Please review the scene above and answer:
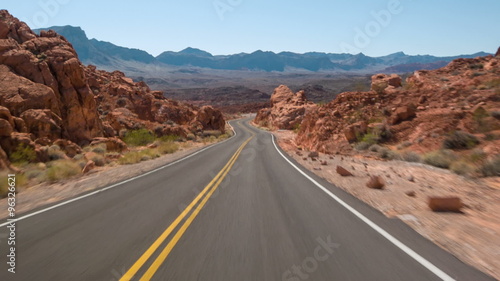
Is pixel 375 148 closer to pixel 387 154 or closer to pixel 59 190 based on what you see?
pixel 387 154

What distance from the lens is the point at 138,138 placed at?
1086 inches

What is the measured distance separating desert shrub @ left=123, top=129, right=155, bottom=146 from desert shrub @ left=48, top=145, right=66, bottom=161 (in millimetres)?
11199

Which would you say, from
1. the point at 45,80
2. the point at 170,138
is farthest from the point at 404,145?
the point at 170,138

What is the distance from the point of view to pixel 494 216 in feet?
20.3

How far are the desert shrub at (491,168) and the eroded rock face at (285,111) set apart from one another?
4460cm

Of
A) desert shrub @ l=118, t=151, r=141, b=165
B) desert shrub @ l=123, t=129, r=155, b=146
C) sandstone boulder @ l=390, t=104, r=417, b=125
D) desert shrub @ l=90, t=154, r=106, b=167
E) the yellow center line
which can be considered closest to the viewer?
the yellow center line

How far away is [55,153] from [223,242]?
14.0 meters

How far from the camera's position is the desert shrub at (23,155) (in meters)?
12.4

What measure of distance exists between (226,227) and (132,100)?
3761 cm

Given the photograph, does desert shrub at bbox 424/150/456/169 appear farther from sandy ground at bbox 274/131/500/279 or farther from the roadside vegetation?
the roadside vegetation

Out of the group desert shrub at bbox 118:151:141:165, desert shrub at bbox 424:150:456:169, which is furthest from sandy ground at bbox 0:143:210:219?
desert shrub at bbox 424:150:456:169

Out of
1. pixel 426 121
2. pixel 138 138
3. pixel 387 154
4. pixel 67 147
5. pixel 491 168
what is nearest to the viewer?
pixel 491 168

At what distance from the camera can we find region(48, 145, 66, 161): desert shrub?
14.8 m

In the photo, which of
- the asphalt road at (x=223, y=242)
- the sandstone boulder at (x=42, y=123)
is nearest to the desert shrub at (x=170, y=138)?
the sandstone boulder at (x=42, y=123)
